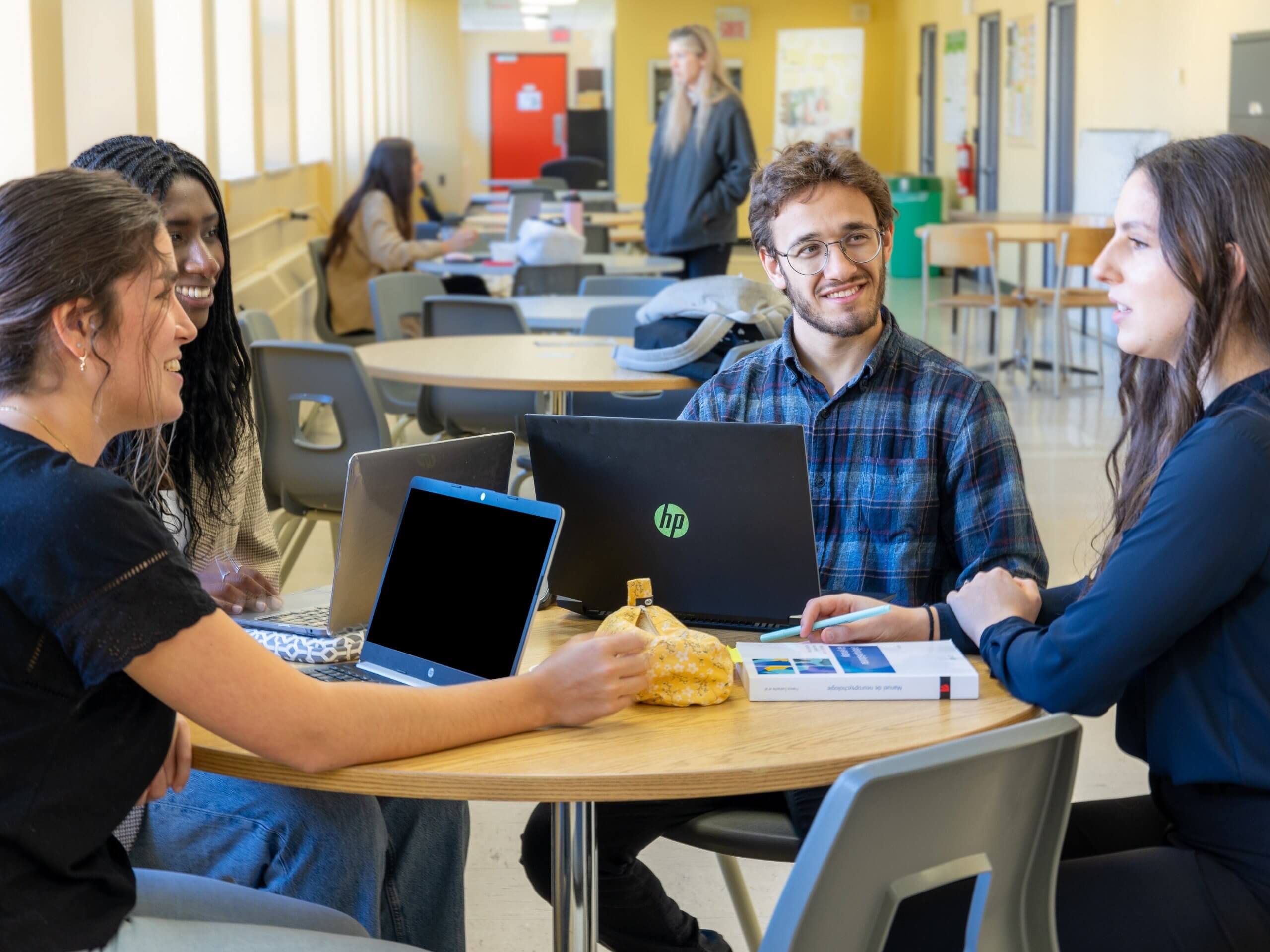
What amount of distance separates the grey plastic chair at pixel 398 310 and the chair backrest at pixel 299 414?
1.05 meters

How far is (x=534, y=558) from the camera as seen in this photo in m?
1.45


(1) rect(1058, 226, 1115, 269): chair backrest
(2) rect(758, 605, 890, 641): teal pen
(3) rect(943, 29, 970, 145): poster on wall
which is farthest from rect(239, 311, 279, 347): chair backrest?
(3) rect(943, 29, 970, 145): poster on wall

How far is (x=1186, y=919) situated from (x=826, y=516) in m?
0.80

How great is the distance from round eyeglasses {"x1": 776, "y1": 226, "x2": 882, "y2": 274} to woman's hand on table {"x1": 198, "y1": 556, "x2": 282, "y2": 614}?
919mm

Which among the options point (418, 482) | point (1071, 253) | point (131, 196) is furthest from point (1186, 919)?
point (1071, 253)

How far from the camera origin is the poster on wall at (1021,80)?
12.3 meters

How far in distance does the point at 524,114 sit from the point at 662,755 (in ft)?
60.6

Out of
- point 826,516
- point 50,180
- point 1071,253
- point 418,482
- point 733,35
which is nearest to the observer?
point 50,180

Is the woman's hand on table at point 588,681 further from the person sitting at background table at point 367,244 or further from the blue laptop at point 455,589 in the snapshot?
the person sitting at background table at point 367,244

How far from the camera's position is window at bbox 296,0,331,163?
10156 mm

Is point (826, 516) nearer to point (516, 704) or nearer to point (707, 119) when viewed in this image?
point (516, 704)

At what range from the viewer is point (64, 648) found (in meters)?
1.18

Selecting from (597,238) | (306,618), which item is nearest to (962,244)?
(597,238)

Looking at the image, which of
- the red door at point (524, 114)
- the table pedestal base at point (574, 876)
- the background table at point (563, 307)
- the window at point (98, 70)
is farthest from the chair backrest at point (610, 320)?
the red door at point (524, 114)
